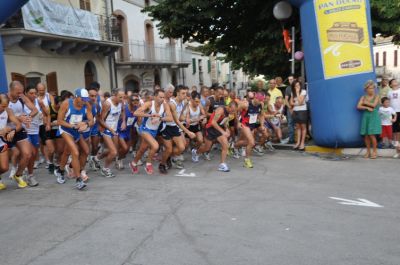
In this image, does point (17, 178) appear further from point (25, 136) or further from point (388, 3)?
point (388, 3)

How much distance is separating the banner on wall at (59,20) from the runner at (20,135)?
815cm

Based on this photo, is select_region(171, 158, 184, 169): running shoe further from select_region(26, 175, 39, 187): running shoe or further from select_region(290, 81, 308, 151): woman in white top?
select_region(290, 81, 308, 151): woman in white top

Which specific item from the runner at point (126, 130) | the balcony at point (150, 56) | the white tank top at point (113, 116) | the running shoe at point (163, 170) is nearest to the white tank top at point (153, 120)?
the white tank top at point (113, 116)

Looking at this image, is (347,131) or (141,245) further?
(347,131)

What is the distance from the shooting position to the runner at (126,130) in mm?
8603

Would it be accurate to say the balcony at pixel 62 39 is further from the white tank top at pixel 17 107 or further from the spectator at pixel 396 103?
the spectator at pixel 396 103

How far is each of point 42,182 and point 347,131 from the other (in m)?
6.32

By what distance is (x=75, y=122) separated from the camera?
691cm

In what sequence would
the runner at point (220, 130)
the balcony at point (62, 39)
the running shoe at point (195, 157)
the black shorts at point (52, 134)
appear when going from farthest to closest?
1. the balcony at point (62, 39)
2. the running shoe at point (195, 157)
3. the black shorts at point (52, 134)
4. the runner at point (220, 130)

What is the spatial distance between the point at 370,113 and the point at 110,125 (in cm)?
541

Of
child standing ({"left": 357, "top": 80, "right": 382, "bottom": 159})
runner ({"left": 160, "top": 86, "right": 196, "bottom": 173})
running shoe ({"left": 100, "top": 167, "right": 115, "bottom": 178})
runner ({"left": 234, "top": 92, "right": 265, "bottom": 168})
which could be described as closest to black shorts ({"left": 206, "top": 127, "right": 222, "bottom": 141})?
runner ({"left": 160, "top": 86, "right": 196, "bottom": 173})

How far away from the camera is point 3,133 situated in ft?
21.1

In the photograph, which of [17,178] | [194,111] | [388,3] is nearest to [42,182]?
[17,178]

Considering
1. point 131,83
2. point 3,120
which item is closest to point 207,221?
point 3,120
